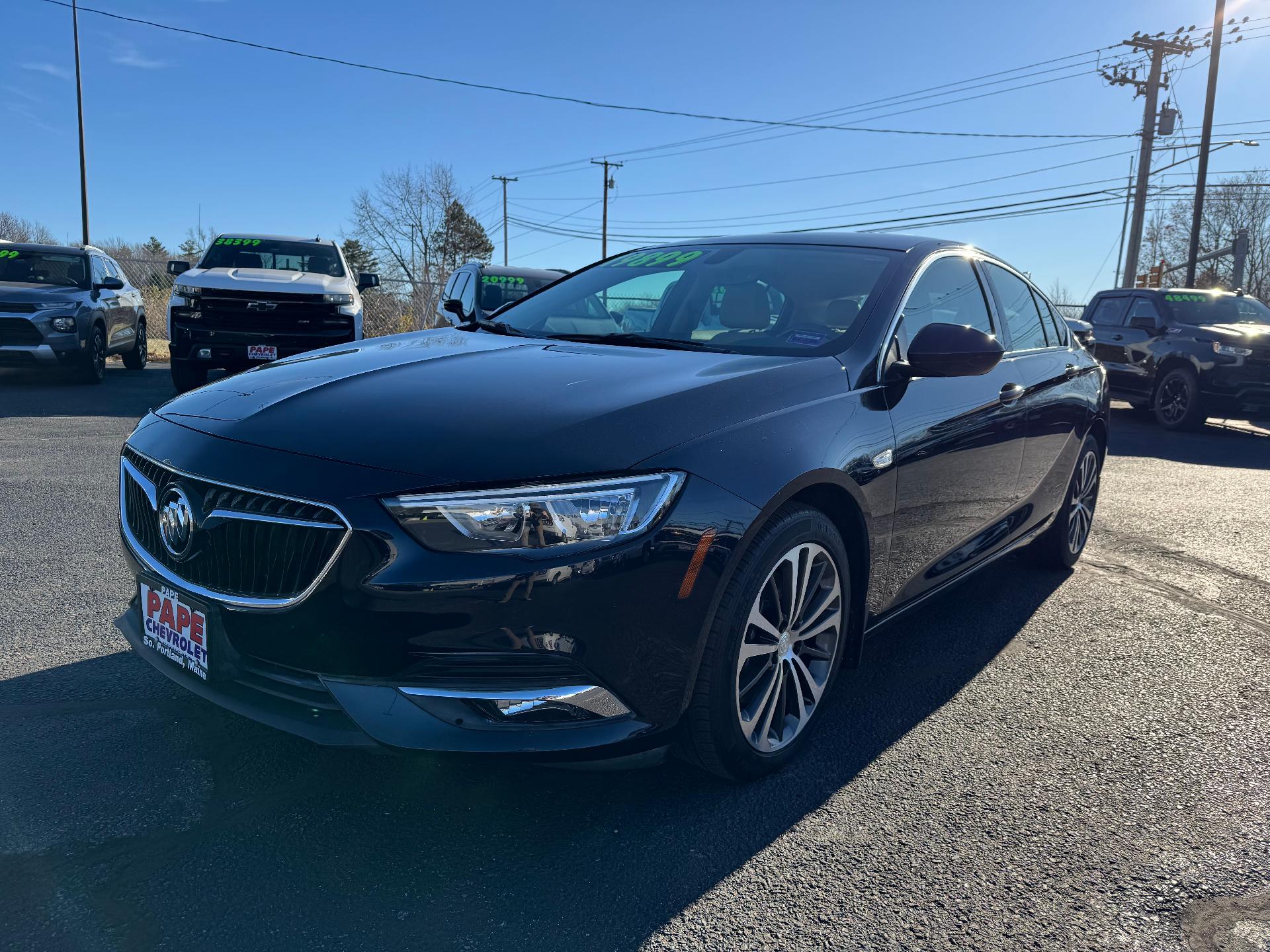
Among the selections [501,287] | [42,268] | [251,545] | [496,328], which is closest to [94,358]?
[42,268]

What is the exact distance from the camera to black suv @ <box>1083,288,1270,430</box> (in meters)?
11.1

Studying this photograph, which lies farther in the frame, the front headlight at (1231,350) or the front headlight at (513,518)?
the front headlight at (1231,350)

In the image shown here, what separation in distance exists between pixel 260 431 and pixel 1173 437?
11.4 m

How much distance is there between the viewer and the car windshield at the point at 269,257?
11.9 meters

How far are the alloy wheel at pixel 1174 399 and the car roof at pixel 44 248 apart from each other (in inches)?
558

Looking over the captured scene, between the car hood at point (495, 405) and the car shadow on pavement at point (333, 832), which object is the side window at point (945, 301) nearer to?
the car hood at point (495, 405)

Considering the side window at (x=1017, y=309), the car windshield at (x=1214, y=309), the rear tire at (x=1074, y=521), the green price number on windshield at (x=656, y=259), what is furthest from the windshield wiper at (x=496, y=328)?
the car windshield at (x=1214, y=309)

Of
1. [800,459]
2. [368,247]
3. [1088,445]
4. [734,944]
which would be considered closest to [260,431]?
[800,459]

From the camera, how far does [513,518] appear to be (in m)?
2.13

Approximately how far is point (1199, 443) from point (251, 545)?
36.8 ft

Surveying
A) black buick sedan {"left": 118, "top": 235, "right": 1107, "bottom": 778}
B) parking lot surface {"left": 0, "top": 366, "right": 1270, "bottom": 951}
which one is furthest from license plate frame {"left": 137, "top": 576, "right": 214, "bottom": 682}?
parking lot surface {"left": 0, "top": 366, "right": 1270, "bottom": 951}

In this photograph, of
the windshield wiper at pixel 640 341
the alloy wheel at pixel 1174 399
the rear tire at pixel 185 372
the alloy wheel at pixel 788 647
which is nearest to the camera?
the alloy wheel at pixel 788 647

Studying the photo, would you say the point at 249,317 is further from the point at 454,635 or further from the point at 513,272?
the point at 454,635

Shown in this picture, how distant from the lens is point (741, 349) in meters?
3.18
